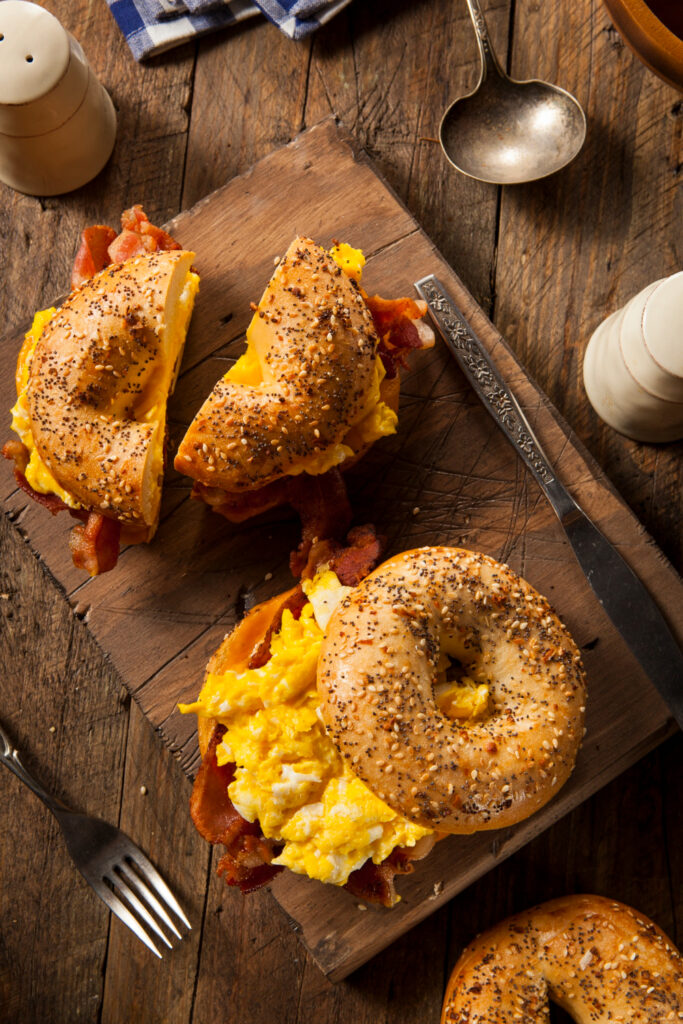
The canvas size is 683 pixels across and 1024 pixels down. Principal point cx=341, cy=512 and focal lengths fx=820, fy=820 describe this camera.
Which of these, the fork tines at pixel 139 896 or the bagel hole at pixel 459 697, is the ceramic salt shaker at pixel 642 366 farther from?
the fork tines at pixel 139 896

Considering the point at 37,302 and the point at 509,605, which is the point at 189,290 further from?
the point at 509,605

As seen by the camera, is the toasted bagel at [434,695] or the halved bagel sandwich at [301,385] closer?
the toasted bagel at [434,695]

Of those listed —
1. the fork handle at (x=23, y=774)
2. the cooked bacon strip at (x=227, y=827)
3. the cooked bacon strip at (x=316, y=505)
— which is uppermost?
the cooked bacon strip at (x=316, y=505)

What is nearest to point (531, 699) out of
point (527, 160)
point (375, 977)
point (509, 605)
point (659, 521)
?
point (509, 605)

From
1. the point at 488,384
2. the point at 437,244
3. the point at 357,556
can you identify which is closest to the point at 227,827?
the point at 357,556

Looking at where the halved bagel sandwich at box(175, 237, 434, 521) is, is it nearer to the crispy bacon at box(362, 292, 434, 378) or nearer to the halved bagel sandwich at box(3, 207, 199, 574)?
the crispy bacon at box(362, 292, 434, 378)

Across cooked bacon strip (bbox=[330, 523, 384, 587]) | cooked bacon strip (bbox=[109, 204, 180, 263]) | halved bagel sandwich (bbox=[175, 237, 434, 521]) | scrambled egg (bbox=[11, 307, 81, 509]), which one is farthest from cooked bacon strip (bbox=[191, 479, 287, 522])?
cooked bacon strip (bbox=[109, 204, 180, 263])

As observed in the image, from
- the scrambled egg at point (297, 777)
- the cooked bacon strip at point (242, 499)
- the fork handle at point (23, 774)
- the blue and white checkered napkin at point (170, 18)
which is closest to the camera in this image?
the scrambled egg at point (297, 777)

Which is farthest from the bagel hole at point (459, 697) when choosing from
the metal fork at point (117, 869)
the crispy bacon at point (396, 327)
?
the metal fork at point (117, 869)
